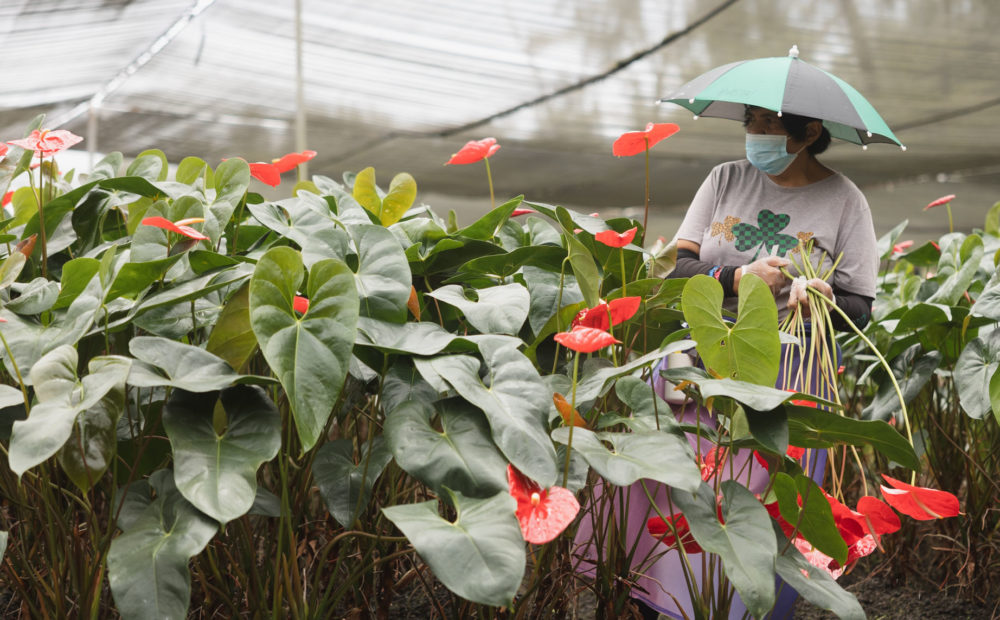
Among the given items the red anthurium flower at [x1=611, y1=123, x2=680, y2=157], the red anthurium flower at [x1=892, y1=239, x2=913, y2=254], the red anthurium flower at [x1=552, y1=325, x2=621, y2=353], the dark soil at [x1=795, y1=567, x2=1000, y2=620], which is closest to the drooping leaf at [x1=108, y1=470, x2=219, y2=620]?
the red anthurium flower at [x1=552, y1=325, x2=621, y2=353]

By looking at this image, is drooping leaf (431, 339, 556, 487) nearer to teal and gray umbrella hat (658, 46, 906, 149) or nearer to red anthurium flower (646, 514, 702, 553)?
red anthurium flower (646, 514, 702, 553)

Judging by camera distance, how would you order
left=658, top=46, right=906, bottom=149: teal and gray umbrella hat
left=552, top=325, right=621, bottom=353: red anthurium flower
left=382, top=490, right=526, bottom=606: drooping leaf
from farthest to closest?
left=658, top=46, right=906, bottom=149: teal and gray umbrella hat, left=552, top=325, right=621, bottom=353: red anthurium flower, left=382, top=490, right=526, bottom=606: drooping leaf

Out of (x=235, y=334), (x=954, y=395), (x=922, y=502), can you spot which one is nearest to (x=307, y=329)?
(x=235, y=334)

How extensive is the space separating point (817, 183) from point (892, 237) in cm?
104

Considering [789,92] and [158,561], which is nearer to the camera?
[158,561]

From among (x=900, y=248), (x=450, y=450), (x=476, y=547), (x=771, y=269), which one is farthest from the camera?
(x=900, y=248)

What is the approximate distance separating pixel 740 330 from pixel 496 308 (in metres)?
0.30

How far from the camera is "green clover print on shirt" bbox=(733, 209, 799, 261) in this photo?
5.54 feet

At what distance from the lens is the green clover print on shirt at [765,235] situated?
1688 mm

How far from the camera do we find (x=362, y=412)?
1133 millimetres

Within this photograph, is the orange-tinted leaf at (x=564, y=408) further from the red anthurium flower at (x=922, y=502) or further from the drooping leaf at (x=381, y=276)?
the red anthurium flower at (x=922, y=502)

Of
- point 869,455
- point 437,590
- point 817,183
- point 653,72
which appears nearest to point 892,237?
point 869,455

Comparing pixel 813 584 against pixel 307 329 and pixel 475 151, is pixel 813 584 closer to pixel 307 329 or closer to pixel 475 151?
pixel 307 329

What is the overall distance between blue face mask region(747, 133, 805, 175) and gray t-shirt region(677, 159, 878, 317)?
6 centimetres
